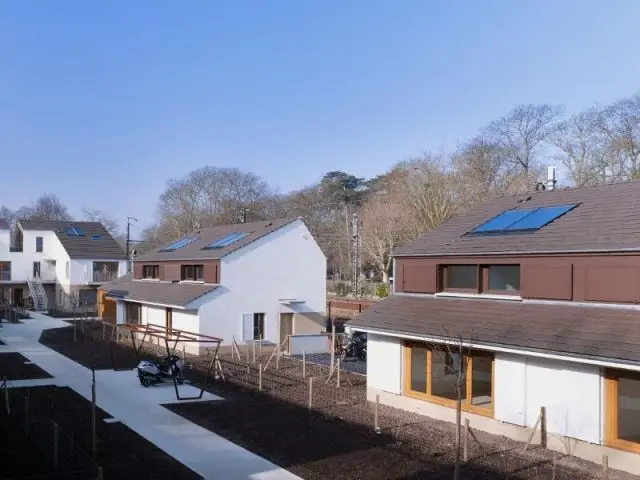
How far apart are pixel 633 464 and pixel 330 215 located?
221ft

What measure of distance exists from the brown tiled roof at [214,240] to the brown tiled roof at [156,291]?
1.40 metres

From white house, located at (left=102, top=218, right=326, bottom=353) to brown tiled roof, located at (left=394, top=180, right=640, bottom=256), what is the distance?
11.9 metres

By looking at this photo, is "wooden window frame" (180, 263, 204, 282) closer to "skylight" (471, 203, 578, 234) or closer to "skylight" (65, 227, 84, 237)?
"skylight" (471, 203, 578, 234)

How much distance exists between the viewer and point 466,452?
12188 mm

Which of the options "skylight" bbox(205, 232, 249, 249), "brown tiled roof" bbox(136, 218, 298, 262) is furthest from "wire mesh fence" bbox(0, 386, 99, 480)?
"skylight" bbox(205, 232, 249, 249)

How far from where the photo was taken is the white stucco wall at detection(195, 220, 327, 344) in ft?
91.9

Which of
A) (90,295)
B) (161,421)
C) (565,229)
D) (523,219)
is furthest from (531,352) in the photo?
(90,295)

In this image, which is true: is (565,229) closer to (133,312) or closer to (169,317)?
(169,317)

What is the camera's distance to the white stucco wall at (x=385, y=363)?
16.7 metres

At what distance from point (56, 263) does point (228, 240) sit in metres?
32.3

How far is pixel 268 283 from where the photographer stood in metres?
29.6

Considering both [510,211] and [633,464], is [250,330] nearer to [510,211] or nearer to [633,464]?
[510,211]

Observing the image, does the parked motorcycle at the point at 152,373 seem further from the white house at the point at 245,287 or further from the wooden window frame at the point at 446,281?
the wooden window frame at the point at 446,281

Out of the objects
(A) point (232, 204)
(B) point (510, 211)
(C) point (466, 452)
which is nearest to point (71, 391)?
(C) point (466, 452)
